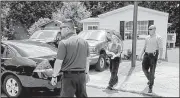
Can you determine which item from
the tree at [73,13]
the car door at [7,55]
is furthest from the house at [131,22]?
the tree at [73,13]

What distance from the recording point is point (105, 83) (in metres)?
7.25

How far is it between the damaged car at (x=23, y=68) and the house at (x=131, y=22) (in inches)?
380

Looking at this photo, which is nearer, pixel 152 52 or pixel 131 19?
pixel 152 52

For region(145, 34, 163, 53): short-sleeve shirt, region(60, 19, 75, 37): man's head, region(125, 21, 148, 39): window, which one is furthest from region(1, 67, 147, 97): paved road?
region(125, 21, 148, 39): window

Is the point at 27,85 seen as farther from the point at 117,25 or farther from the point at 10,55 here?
the point at 117,25

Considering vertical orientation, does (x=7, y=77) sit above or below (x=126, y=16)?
below

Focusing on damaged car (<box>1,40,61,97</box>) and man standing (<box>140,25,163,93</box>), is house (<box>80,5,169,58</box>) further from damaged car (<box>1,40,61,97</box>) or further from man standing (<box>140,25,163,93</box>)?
damaged car (<box>1,40,61,97</box>)

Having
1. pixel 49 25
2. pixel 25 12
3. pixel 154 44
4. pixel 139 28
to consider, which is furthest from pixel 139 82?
pixel 25 12

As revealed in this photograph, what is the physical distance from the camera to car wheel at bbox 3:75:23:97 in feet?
17.3

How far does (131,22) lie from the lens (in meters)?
15.0

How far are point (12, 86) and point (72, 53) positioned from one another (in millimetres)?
2484

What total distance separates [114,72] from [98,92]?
715 mm

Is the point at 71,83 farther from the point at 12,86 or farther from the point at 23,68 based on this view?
the point at 12,86

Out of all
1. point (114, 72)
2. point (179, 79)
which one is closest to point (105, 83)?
point (114, 72)
